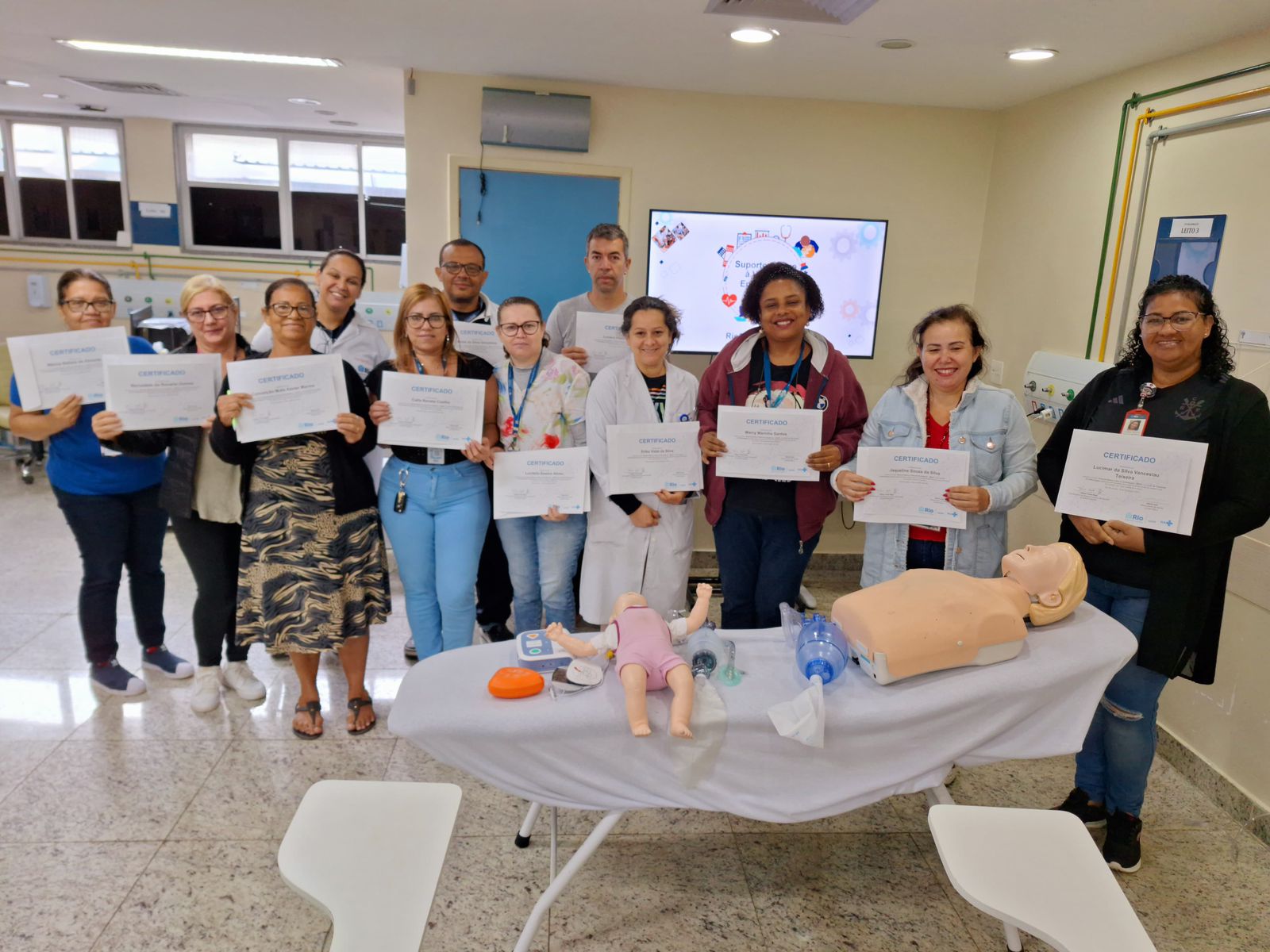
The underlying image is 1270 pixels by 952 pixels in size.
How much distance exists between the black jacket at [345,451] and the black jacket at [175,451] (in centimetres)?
20

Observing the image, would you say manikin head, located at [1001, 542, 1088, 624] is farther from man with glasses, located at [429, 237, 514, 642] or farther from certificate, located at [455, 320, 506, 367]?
certificate, located at [455, 320, 506, 367]

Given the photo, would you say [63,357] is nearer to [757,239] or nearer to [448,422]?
[448,422]

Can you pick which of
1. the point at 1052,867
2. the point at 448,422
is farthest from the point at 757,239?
the point at 1052,867

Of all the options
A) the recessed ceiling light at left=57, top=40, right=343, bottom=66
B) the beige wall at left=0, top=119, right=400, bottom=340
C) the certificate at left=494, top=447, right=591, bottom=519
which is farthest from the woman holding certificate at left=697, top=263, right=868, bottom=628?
the beige wall at left=0, top=119, right=400, bottom=340

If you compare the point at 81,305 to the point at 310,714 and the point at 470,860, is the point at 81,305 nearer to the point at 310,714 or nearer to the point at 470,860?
the point at 310,714

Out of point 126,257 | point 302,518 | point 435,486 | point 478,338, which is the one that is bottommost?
point 302,518

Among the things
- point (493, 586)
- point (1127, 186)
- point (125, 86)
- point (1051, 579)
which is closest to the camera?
point (1051, 579)

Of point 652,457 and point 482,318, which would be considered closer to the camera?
point 652,457

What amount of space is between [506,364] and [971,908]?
224 centimetres

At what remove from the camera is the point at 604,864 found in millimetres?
2402

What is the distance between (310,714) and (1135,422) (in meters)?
2.88

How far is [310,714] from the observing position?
9.86 ft

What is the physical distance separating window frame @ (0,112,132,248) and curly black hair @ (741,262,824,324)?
24.7 ft

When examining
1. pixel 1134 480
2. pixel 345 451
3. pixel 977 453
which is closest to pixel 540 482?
pixel 345 451
